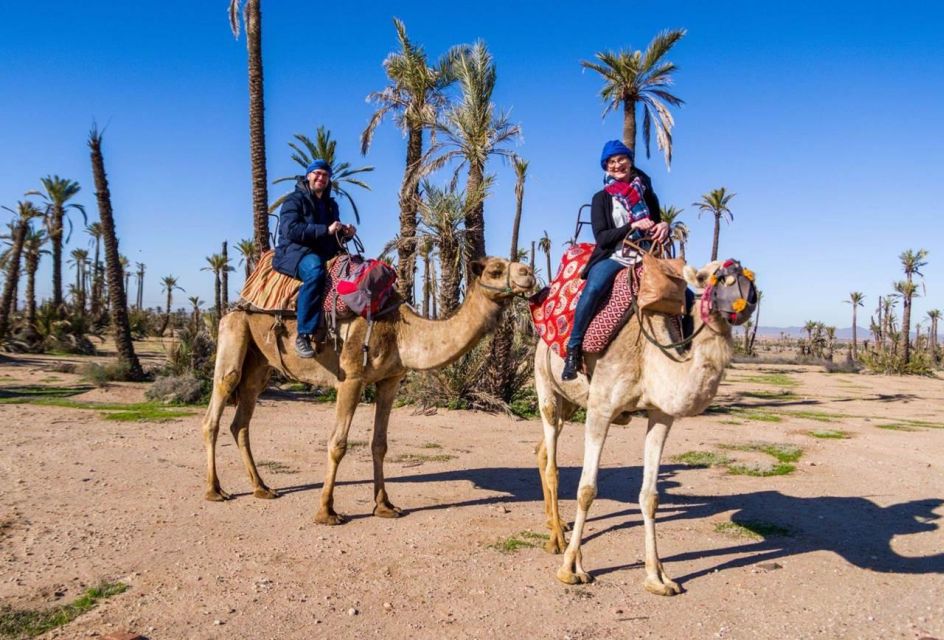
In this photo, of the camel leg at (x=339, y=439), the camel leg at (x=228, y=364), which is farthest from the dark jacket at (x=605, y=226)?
the camel leg at (x=228, y=364)

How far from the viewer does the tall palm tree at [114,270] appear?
17828mm

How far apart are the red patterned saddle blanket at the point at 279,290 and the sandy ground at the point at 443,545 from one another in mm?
1964

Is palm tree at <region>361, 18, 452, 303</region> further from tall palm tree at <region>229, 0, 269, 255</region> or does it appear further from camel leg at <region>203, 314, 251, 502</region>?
camel leg at <region>203, 314, 251, 502</region>

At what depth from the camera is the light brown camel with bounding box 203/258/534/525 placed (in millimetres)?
5527

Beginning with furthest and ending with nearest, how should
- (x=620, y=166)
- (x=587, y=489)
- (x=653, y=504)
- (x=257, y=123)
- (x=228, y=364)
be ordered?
1. (x=257, y=123)
2. (x=228, y=364)
3. (x=620, y=166)
4. (x=587, y=489)
5. (x=653, y=504)

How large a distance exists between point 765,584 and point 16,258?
31.1 meters

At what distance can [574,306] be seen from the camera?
17.1ft

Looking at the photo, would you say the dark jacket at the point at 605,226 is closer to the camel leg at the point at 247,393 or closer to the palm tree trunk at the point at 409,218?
the camel leg at the point at 247,393

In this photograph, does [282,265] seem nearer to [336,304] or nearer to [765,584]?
[336,304]

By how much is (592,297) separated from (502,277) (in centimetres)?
84

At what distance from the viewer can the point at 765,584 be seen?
4695 millimetres

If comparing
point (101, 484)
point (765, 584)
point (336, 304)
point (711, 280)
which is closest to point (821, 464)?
point (765, 584)

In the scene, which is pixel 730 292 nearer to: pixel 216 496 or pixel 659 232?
pixel 659 232

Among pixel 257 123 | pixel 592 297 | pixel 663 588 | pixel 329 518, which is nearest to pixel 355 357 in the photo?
pixel 329 518
